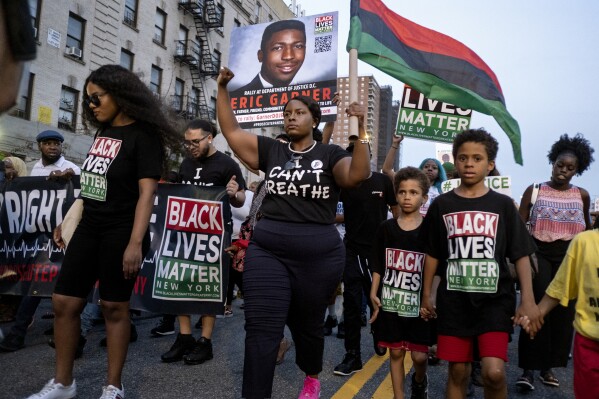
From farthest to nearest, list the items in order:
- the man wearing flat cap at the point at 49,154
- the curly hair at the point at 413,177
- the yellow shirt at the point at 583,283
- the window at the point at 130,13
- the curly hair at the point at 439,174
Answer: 1. the window at the point at 130,13
2. the curly hair at the point at 439,174
3. the man wearing flat cap at the point at 49,154
4. the curly hair at the point at 413,177
5. the yellow shirt at the point at 583,283

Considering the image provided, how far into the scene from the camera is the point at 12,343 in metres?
4.62

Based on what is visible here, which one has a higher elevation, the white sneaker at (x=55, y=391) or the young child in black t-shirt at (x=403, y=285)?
the young child in black t-shirt at (x=403, y=285)

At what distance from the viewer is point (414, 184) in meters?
3.90

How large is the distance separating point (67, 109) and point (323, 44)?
39.5ft

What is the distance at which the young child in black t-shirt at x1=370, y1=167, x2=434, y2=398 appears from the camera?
3576mm

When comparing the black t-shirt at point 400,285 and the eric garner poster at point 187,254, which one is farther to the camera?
the eric garner poster at point 187,254

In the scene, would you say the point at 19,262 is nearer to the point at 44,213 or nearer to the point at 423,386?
the point at 44,213

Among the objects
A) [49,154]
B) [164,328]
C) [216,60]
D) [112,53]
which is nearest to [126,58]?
[112,53]

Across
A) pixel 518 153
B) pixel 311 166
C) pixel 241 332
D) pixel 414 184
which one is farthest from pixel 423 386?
pixel 518 153

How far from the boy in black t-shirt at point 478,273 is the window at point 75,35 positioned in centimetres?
2043

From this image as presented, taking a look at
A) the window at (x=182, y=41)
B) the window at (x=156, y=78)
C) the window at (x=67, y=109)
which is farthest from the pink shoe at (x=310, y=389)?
the window at (x=182, y=41)

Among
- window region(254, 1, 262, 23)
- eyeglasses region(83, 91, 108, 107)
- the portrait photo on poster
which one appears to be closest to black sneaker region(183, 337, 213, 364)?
eyeglasses region(83, 91, 108, 107)

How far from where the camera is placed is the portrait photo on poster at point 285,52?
1309cm

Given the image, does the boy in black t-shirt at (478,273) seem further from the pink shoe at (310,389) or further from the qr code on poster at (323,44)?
the qr code on poster at (323,44)
